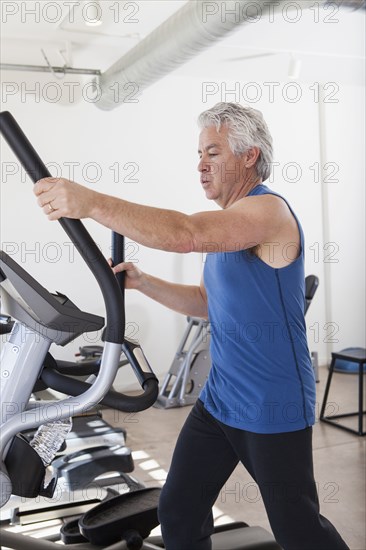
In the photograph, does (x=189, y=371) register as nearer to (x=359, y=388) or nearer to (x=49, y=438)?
(x=359, y=388)

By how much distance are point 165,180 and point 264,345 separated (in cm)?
443

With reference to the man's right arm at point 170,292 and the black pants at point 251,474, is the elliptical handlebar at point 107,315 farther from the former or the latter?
the man's right arm at point 170,292

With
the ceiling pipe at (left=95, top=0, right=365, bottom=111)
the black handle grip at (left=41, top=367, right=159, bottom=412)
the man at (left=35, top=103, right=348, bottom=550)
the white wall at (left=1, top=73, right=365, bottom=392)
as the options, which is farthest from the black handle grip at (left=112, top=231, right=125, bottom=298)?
the white wall at (left=1, top=73, right=365, bottom=392)

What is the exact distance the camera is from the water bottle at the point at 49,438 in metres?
1.41

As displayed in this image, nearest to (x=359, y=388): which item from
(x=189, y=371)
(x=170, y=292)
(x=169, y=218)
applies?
(x=189, y=371)

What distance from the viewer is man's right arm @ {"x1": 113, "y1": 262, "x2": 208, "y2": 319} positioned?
80.0 inches

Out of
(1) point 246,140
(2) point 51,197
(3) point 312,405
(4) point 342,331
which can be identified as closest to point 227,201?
(1) point 246,140

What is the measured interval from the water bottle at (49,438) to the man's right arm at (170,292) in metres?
0.64

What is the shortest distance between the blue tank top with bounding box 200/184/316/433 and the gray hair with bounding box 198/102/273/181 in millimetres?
120

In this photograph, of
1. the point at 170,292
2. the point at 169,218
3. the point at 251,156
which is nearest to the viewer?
the point at 169,218

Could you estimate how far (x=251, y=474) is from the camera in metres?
1.89

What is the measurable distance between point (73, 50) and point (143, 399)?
508cm

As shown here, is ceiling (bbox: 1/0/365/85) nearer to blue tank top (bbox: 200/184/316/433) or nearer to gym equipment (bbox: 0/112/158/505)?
blue tank top (bbox: 200/184/316/433)

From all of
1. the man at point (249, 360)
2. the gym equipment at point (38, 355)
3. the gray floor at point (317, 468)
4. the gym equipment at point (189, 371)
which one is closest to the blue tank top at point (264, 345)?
the man at point (249, 360)
